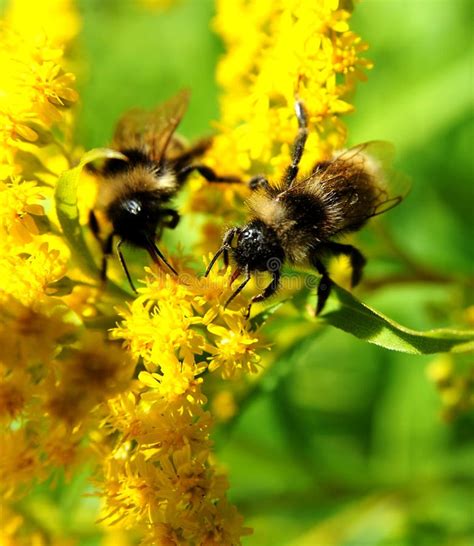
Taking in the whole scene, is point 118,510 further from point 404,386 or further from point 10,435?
point 404,386

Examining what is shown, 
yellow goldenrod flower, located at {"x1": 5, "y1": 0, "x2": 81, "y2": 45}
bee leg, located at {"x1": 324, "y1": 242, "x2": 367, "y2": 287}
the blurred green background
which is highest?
yellow goldenrod flower, located at {"x1": 5, "y1": 0, "x2": 81, "y2": 45}

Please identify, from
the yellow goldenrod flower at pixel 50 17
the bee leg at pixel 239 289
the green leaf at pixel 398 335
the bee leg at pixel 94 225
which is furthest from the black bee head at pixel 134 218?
the yellow goldenrod flower at pixel 50 17

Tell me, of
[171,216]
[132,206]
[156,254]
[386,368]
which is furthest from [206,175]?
[386,368]

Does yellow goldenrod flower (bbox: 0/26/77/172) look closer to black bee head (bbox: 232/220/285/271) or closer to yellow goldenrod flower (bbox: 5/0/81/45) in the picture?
black bee head (bbox: 232/220/285/271)

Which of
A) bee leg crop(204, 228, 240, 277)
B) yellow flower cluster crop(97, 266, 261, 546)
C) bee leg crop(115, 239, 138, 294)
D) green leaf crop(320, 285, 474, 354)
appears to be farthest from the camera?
bee leg crop(115, 239, 138, 294)

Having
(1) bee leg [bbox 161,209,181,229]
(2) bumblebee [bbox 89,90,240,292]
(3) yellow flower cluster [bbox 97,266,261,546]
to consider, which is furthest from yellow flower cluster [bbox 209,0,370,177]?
(3) yellow flower cluster [bbox 97,266,261,546]

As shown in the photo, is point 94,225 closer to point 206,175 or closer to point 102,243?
point 102,243
